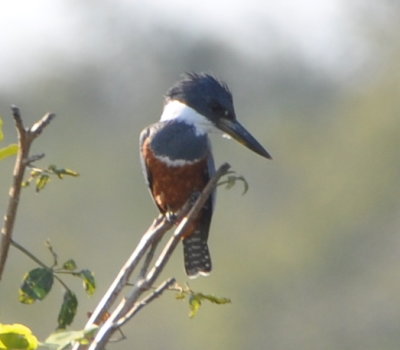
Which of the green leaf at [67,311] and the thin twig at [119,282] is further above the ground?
the thin twig at [119,282]

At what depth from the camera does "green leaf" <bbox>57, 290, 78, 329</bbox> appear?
256 cm

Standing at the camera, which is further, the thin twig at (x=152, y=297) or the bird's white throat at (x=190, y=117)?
the bird's white throat at (x=190, y=117)

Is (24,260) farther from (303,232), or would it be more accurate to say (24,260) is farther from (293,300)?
(303,232)

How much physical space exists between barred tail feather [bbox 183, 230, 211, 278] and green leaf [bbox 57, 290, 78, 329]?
2.48m

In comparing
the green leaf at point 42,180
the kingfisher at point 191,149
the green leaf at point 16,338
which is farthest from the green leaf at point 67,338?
the kingfisher at point 191,149

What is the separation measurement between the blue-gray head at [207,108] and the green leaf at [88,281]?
2.72 metres

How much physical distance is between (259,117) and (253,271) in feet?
25.2

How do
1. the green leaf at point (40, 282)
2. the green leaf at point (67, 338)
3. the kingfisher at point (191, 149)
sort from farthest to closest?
the kingfisher at point (191, 149) < the green leaf at point (40, 282) < the green leaf at point (67, 338)

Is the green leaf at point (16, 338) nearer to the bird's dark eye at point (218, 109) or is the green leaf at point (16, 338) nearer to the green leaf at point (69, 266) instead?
the green leaf at point (69, 266)

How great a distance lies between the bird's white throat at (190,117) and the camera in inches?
211

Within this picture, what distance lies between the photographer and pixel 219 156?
26422mm

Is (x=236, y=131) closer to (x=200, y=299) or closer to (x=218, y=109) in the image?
(x=218, y=109)

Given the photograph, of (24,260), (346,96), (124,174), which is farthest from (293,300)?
(346,96)

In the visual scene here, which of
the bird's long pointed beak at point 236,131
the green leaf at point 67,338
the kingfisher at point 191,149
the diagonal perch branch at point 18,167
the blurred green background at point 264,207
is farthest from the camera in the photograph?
the blurred green background at point 264,207
